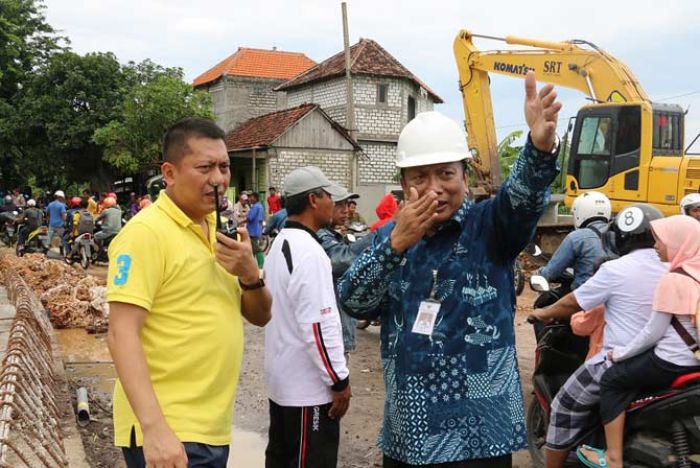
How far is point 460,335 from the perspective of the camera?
2.03m

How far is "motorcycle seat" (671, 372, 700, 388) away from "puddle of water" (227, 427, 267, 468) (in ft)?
9.10

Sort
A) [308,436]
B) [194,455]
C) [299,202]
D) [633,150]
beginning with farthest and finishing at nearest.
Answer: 1. [633,150]
2. [299,202]
3. [308,436]
4. [194,455]

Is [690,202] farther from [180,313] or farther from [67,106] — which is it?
[67,106]

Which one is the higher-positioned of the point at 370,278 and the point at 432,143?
the point at 432,143

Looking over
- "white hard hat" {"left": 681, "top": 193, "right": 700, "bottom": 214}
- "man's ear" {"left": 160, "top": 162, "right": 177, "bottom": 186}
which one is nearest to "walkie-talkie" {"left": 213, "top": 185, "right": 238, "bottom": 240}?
"man's ear" {"left": 160, "top": 162, "right": 177, "bottom": 186}

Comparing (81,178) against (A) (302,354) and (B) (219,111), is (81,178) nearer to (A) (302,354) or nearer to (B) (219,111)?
(B) (219,111)

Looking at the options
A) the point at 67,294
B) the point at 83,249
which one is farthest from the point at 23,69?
the point at 67,294

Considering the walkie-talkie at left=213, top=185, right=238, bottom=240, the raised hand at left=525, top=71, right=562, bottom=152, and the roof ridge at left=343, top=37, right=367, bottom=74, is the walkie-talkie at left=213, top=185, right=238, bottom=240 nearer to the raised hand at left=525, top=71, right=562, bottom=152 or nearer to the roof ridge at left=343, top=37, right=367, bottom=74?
the raised hand at left=525, top=71, right=562, bottom=152

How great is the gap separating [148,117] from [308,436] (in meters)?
23.5

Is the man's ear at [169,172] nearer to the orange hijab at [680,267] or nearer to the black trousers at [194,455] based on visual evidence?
the black trousers at [194,455]

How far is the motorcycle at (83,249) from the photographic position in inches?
591

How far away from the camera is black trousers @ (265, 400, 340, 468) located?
3094 mm

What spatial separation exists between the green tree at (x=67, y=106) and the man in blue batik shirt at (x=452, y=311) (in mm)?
29086

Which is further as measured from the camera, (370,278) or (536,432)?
(536,432)
